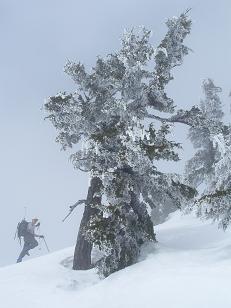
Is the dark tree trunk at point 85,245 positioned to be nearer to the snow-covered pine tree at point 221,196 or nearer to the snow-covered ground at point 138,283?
the snow-covered ground at point 138,283

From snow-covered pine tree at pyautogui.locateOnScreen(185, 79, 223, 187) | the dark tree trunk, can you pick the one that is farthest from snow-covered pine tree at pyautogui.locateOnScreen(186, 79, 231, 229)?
the dark tree trunk

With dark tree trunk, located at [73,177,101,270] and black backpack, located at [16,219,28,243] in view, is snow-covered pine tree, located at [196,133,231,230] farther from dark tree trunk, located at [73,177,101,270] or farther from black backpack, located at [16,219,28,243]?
black backpack, located at [16,219,28,243]

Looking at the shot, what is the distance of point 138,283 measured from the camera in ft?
40.5

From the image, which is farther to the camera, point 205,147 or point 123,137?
point 205,147

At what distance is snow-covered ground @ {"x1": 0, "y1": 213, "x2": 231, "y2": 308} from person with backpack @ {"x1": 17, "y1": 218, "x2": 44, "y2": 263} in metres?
8.20

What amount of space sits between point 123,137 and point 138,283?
4.66 metres

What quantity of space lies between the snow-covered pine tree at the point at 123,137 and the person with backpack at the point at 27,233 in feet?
30.8

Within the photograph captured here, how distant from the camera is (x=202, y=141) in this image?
101 feet

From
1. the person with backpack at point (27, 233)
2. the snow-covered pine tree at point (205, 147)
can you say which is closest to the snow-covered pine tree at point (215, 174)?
the snow-covered pine tree at point (205, 147)

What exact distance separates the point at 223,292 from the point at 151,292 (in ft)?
6.40

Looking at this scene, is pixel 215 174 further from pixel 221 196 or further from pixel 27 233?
pixel 27 233

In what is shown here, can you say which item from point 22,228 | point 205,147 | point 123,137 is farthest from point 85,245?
point 205,147

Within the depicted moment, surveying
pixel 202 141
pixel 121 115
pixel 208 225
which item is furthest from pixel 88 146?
pixel 202 141

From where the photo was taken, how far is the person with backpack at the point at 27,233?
2664cm
